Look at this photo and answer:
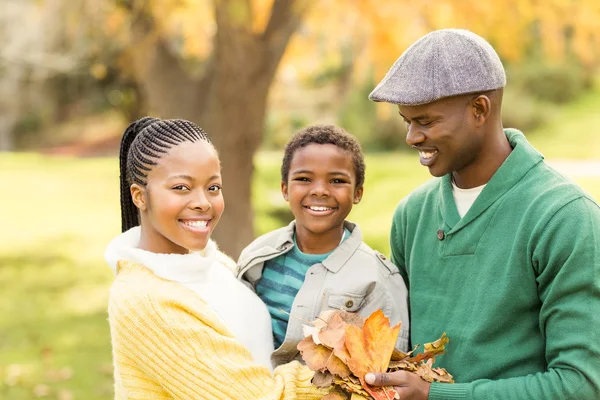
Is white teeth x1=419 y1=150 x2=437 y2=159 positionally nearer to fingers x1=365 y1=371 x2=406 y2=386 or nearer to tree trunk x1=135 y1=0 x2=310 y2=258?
fingers x1=365 y1=371 x2=406 y2=386

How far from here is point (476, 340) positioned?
8.05ft

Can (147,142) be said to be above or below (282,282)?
above

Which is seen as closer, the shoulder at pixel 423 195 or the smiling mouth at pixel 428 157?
the smiling mouth at pixel 428 157

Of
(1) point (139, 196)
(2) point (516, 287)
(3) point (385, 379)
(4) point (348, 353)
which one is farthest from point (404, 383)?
(1) point (139, 196)

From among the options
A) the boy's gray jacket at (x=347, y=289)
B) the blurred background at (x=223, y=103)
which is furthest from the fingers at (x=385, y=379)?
the blurred background at (x=223, y=103)

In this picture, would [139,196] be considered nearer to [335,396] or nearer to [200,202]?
[200,202]

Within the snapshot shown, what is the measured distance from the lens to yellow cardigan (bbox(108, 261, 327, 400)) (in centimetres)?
236

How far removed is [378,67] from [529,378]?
4634mm

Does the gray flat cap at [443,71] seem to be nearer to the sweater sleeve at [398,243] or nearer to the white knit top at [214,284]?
the sweater sleeve at [398,243]

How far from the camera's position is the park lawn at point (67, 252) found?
6.91 metres

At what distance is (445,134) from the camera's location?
243 cm

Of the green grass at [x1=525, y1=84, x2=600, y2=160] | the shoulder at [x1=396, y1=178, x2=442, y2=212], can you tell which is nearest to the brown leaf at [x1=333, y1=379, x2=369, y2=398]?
the shoulder at [x1=396, y1=178, x2=442, y2=212]

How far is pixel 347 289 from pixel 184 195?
692 millimetres

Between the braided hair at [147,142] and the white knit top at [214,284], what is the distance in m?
0.23
